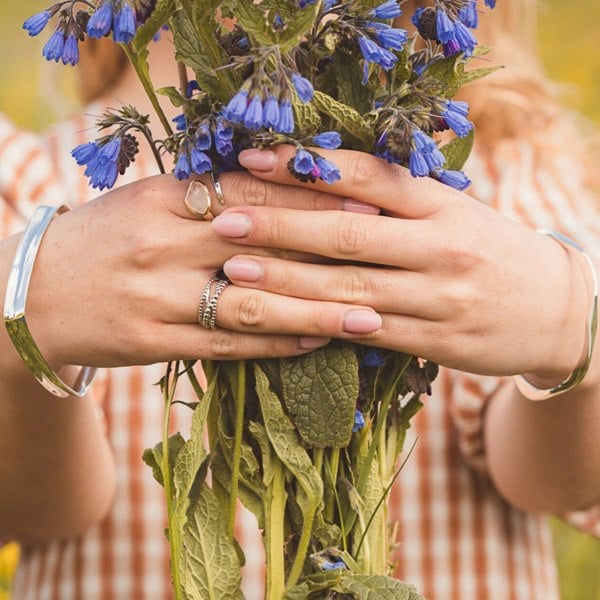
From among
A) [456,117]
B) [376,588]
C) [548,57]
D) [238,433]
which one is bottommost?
[376,588]

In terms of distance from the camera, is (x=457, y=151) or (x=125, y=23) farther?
(x=457, y=151)

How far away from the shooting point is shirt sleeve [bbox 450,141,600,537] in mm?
1193

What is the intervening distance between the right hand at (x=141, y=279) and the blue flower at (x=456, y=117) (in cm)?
12

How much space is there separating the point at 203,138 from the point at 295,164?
0.06 metres

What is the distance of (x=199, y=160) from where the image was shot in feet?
2.00

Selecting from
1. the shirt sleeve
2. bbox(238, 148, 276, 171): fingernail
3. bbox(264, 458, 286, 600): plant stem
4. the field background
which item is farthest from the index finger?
the field background

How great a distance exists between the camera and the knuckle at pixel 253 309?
2.23ft

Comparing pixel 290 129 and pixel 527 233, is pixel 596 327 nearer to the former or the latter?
pixel 527 233

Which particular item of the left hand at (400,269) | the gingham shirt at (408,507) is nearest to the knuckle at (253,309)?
the left hand at (400,269)

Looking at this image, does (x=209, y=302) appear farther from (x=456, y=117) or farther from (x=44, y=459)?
(x=44, y=459)

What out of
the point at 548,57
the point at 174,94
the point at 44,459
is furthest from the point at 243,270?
the point at 548,57

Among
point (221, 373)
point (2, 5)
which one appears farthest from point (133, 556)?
point (2, 5)

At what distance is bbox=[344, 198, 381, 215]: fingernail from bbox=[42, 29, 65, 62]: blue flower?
0.76 ft

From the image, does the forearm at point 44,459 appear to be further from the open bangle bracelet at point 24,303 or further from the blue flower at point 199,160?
the blue flower at point 199,160
